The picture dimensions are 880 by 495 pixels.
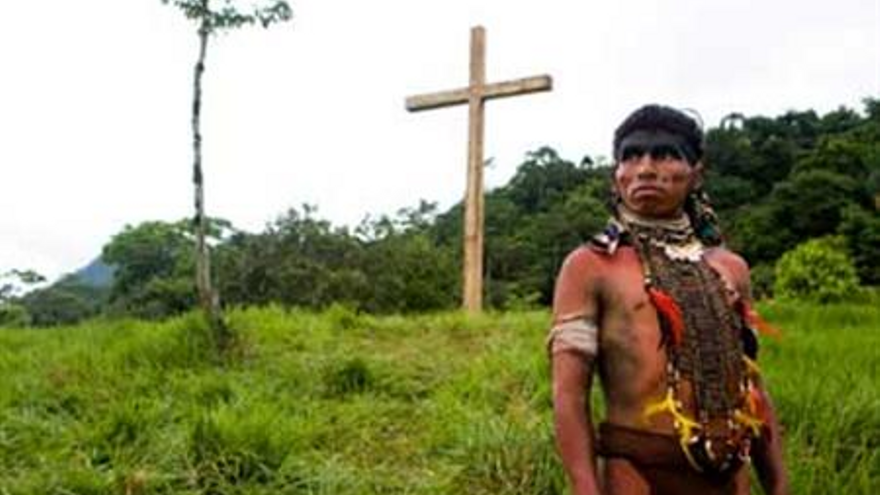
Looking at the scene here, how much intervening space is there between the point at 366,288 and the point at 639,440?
47.3 ft

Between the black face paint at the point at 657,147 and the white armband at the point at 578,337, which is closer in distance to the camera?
the white armband at the point at 578,337

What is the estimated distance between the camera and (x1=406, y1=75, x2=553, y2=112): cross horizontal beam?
29.0ft

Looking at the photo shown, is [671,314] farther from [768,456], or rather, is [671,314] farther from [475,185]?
[475,185]

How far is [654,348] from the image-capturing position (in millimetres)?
2223

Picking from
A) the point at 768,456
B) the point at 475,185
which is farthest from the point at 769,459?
the point at 475,185

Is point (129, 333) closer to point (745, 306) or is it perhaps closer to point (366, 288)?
point (745, 306)

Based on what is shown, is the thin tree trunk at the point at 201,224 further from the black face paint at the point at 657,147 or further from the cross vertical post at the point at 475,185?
the black face paint at the point at 657,147

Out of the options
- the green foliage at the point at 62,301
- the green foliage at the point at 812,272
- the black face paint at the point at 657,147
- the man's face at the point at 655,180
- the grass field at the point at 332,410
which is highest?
the black face paint at the point at 657,147

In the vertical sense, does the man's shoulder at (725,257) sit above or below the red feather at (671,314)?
above

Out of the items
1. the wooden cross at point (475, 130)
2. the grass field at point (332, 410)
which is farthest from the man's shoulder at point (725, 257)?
the wooden cross at point (475, 130)

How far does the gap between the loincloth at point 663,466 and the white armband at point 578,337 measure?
0.17 meters

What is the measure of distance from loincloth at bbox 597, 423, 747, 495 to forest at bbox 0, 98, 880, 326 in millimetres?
9620

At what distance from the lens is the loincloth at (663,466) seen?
2.18 m

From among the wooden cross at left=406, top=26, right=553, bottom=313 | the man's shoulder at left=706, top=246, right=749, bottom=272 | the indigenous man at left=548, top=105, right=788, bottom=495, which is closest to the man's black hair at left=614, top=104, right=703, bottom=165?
the indigenous man at left=548, top=105, right=788, bottom=495
